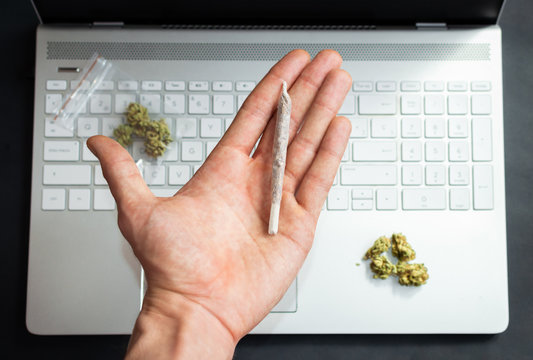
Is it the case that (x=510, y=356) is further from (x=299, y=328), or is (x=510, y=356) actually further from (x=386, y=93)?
(x=386, y=93)

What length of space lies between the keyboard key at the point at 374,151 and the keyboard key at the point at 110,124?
479mm

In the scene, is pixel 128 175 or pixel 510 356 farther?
pixel 510 356

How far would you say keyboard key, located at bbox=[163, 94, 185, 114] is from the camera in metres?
0.84

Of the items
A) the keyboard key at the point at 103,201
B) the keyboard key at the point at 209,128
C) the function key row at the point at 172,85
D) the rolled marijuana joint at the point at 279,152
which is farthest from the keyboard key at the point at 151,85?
the rolled marijuana joint at the point at 279,152

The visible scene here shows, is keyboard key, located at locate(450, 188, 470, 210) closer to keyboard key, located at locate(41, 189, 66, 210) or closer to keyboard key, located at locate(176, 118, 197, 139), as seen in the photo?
keyboard key, located at locate(176, 118, 197, 139)

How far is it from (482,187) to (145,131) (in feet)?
2.24

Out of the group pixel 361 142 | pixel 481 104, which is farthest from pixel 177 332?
pixel 481 104

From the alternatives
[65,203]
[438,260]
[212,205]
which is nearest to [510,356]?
[438,260]

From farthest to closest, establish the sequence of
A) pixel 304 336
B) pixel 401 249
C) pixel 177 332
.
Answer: pixel 304 336 < pixel 401 249 < pixel 177 332

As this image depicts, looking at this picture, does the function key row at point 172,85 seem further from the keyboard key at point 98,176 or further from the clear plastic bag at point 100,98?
the keyboard key at point 98,176

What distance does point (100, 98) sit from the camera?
0.84 meters

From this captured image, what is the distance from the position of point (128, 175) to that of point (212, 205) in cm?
13

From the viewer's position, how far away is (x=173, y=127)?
840 mm

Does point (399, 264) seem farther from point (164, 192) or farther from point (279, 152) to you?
point (164, 192)
